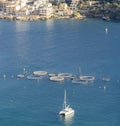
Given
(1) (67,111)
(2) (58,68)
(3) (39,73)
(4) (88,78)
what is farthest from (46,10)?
(1) (67,111)

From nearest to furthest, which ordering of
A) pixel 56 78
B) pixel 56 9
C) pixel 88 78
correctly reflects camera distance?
pixel 88 78
pixel 56 78
pixel 56 9

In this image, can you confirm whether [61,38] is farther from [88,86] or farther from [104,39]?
[88,86]

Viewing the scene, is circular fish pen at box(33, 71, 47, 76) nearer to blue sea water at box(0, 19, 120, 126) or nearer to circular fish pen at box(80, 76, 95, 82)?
blue sea water at box(0, 19, 120, 126)

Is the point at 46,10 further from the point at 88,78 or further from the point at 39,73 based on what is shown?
the point at 88,78

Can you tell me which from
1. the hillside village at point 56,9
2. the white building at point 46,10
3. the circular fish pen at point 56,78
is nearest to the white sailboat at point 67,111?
the circular fish pen at point 56,78

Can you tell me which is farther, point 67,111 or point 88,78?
point 88,78

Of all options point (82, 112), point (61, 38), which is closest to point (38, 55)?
point (61, 38)

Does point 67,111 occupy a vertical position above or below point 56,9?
below

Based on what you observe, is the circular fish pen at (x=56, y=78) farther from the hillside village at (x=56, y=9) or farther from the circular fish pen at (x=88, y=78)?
the hillside village at (x=56, y=9)
